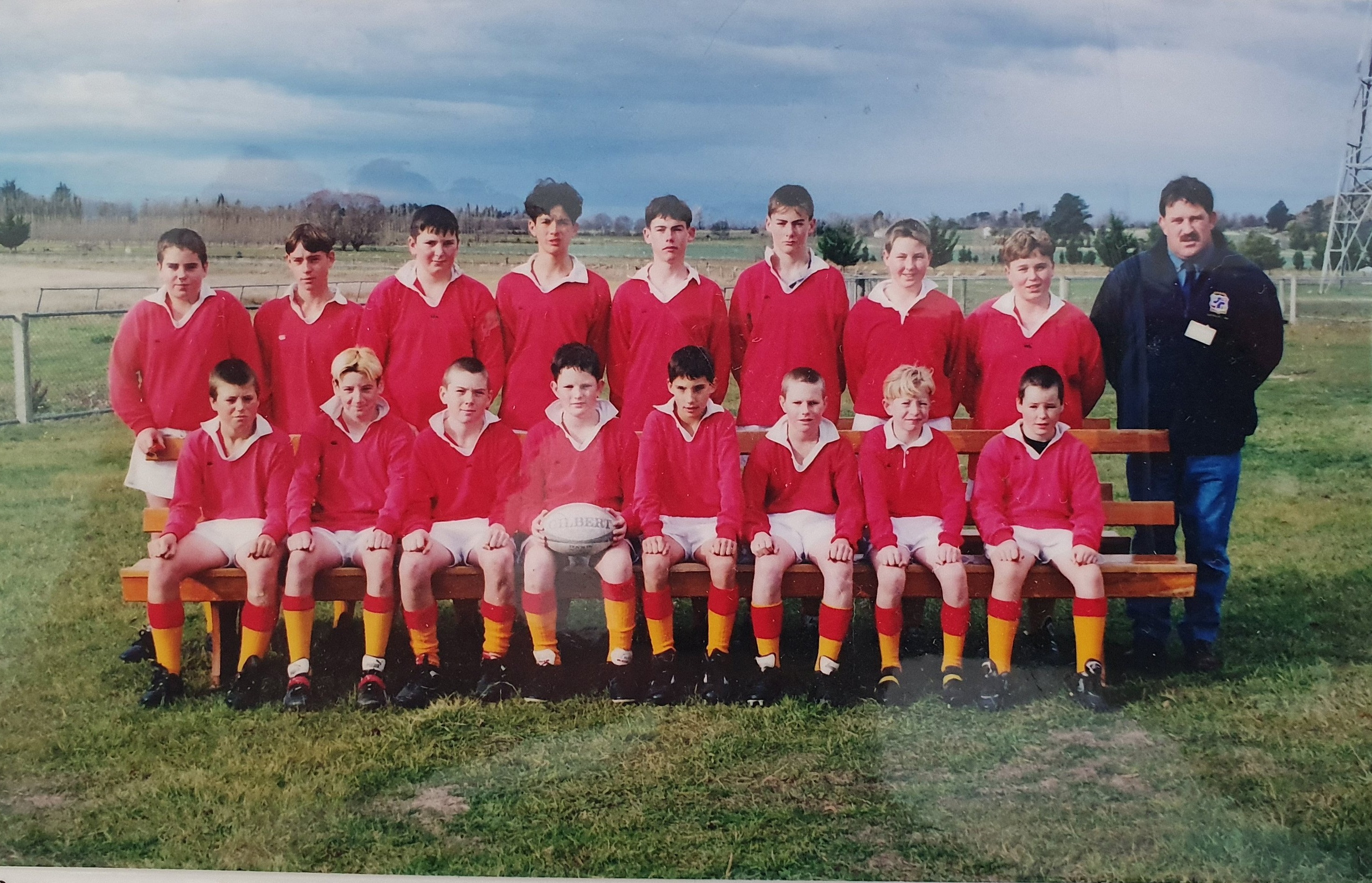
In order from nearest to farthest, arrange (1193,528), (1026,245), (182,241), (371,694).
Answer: (182,241), (1026,245), (371,694), (1193,528)

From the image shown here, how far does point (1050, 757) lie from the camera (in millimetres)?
2721

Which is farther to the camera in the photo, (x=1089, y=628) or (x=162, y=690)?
(x=1089, y=628)

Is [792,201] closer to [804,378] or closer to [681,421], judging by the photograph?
[804,378]

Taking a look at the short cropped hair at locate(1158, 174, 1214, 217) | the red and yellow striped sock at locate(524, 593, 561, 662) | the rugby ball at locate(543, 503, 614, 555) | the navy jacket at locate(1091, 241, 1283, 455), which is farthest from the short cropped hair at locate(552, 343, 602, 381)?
the short cropped hair at locate(1158, 174, 1214, 217)

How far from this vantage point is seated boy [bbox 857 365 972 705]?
3098 mm

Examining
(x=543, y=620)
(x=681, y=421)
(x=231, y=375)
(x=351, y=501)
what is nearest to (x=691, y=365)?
(x=681, y=421)

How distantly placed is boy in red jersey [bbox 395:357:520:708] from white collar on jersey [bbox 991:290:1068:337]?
1364mm

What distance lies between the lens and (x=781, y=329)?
3.25m

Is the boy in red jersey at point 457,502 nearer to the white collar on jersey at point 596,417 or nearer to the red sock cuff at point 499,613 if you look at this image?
the red sock cuff at point 499,613

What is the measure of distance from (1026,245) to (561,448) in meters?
1.28

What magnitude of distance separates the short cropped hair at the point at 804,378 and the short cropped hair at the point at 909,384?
7.4 inches

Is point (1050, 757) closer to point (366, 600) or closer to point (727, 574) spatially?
point (727, 574)

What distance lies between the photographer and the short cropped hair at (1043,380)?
10.3ft

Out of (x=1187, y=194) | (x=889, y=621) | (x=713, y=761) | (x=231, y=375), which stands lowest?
(x=713, y=761)
